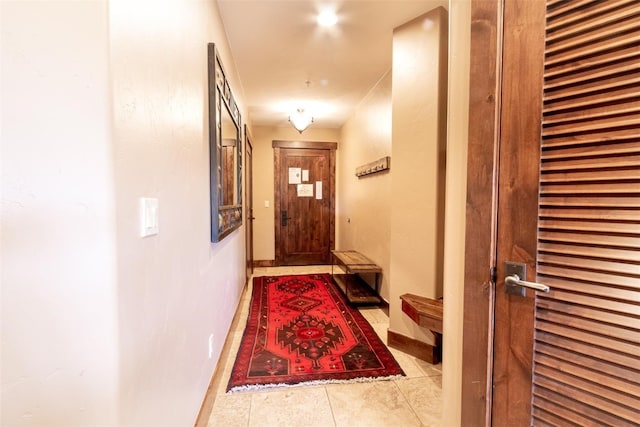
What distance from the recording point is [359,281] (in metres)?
4.04

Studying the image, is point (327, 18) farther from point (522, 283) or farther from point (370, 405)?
point (370, 405)

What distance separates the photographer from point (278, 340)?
250 centimetres

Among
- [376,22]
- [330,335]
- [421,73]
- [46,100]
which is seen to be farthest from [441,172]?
[46,100]

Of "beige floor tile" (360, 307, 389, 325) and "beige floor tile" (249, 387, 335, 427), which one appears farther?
"beige floor tile" (360, 307, 389, 325)

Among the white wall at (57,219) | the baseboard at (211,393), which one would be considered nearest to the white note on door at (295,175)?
the baseboard at (211,393)

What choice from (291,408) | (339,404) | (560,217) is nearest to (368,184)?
(339,404)

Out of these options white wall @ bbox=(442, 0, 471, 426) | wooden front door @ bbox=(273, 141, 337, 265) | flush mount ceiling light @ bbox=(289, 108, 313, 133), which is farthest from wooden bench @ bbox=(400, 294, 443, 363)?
wooden front door @ bbox=(273, 141, 337, 265)

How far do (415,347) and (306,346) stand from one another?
0.89 m

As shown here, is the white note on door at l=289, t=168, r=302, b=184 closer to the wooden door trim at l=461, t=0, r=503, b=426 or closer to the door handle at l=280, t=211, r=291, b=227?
the door handle at l=280, t=211, r=291, b=227

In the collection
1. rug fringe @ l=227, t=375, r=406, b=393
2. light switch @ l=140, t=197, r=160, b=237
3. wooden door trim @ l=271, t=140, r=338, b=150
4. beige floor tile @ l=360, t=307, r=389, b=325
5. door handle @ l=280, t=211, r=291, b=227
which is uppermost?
wooden door trim @ l=271, t=140, r=338, b=150

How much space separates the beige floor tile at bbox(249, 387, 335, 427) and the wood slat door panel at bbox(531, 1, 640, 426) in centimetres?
114

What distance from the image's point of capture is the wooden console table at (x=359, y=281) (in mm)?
3348

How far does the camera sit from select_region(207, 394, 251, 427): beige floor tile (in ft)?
5.15

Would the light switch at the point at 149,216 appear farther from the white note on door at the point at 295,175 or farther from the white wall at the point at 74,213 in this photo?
the white note on door at the point at 295,175
